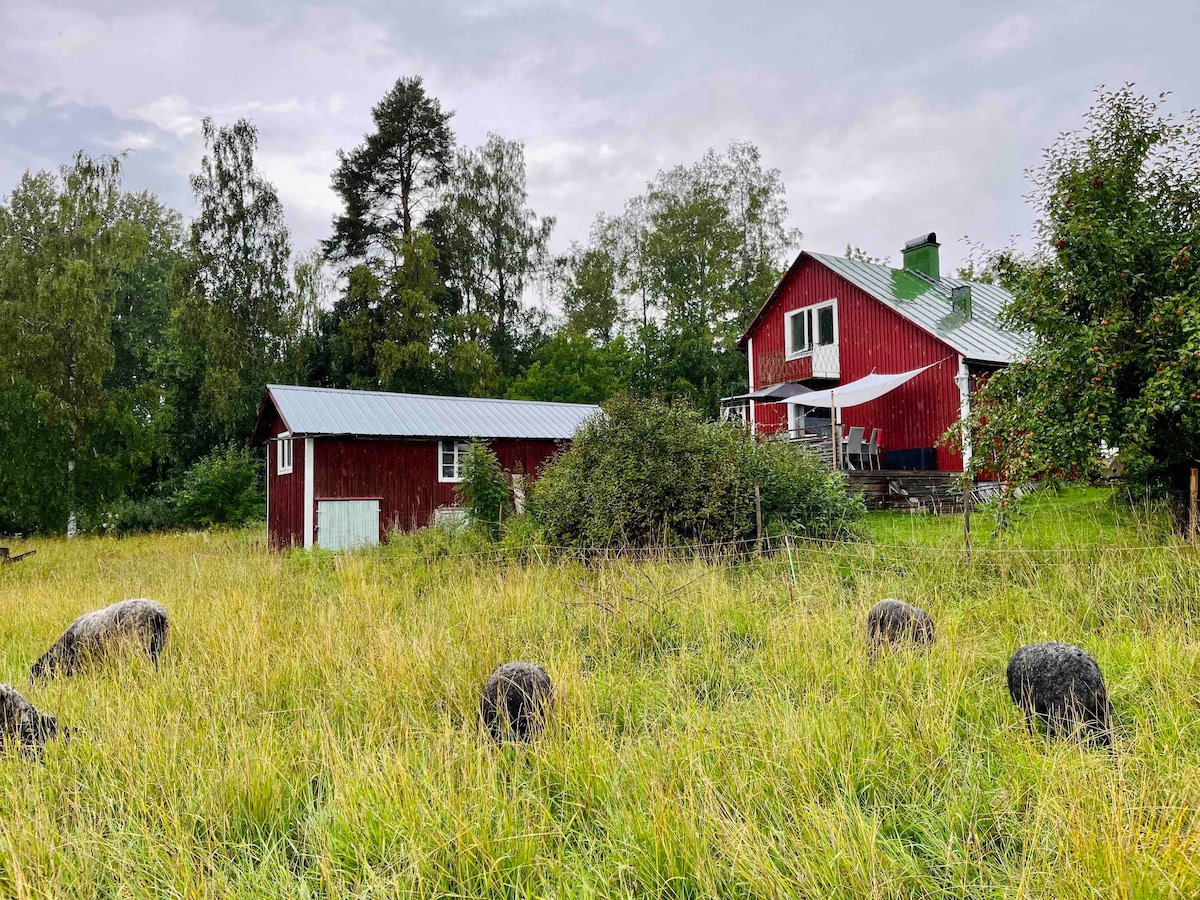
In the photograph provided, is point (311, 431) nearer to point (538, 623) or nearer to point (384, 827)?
point (538, 623)

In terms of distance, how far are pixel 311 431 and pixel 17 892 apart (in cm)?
1548

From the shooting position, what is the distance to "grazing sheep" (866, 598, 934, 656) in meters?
4.86

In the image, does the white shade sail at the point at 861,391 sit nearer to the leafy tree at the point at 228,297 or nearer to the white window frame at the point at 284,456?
the white window frame at the point at 284,456

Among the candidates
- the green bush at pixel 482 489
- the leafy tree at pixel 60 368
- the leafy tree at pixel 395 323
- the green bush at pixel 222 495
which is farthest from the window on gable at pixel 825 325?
the leafy tree at pixel 60 368

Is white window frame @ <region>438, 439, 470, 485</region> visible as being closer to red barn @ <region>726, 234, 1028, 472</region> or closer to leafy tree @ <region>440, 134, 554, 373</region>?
red barn @ <region>726, 234, 1028, 472</region>

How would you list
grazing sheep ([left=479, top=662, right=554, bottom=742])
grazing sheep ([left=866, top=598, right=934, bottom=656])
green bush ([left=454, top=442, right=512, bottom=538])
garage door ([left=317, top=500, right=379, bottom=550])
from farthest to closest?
1. garage door ([left=317, top=500, right=379, bottom=550])
2. green bush ([left=454, top=442, right=512, bottom=538])
3. grazing sheep ([left=866, top=598, right=934, bottom=656])
4. grazing sheep ([left=479, top=662, right=554, bottom=742])

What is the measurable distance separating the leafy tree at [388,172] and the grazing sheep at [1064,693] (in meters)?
31.0

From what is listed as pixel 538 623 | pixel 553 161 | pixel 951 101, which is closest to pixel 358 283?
pixel 553 161

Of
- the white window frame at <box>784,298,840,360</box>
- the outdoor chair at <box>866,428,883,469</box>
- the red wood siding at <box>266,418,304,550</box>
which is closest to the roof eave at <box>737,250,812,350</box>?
the white window frame at <box>784,298,840,360</box>

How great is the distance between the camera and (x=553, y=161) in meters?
36.4

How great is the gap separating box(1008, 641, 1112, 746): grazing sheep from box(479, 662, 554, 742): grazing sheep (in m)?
2.28

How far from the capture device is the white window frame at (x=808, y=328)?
19.7 meters

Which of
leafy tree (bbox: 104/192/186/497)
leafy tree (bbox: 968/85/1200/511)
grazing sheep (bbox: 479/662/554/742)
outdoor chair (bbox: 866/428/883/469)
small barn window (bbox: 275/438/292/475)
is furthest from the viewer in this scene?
leafy tree (bbox: 104/192/186/497)

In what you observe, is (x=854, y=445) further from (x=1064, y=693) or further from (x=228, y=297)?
(x=228, y=297)
